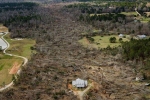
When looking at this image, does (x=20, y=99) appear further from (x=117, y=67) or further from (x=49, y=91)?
(x=117, y=67)

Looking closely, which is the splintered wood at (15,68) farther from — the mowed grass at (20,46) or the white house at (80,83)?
the white house at (80,83)

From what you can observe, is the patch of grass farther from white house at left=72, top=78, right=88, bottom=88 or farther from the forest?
white house at left=72, top=78, right=88, bottom=88

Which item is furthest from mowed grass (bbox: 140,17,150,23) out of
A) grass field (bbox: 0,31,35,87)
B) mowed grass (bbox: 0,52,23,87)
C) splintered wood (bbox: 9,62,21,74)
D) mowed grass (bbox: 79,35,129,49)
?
splintered wood (bbox: 9,62,21,74)

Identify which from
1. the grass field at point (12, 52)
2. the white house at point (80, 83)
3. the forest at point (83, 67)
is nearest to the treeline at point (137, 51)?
the forest at point (83, 67)

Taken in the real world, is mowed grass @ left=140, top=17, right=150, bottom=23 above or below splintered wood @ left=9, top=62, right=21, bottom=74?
above

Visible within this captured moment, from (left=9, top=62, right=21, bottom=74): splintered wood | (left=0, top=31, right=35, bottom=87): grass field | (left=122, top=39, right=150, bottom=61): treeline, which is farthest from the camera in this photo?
(left=122, top=39, right=150, bottom=61): treeline

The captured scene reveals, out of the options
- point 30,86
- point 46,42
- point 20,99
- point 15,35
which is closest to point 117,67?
point 30,86

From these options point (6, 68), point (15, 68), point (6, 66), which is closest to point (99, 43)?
point (15, 68)

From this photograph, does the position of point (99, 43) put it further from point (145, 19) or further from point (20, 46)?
point (145, 19)
